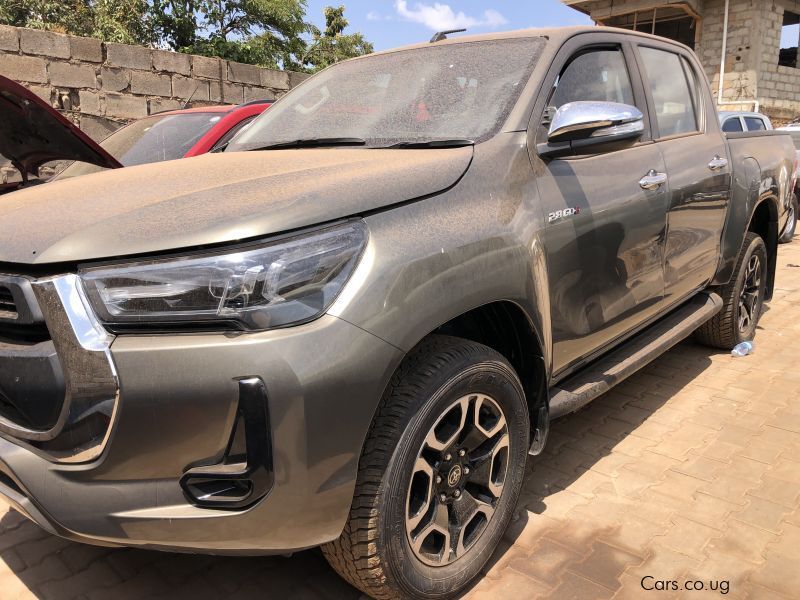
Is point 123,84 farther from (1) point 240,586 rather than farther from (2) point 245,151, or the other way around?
(1) point 240,586

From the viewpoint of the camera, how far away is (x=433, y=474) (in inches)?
83.9

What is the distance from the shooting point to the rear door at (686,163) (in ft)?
11.3

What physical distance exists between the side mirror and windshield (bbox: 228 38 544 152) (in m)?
0.21

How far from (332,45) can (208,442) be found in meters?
29.3

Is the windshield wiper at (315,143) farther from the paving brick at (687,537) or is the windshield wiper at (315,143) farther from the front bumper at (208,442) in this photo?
the paving brick at (687,537)

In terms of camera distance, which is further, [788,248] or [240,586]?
[788,248]

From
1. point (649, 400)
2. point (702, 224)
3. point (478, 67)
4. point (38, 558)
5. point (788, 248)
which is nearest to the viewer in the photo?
point (38, 558)

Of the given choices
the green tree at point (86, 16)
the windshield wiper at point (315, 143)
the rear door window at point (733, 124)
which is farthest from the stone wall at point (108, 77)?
the rear door window at point (733, 124)

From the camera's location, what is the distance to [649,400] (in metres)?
4.03

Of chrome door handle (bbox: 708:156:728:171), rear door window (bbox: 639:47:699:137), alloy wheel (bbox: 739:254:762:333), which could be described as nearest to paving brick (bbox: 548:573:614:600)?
rear door window (bbox: 639:47:699:137)

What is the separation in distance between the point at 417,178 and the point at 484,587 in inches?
57.8

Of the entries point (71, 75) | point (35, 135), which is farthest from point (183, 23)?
point (35, 135)

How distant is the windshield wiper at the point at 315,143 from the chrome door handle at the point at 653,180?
4.47ft

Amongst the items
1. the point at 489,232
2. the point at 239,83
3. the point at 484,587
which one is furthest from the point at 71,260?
the point at 239,83
